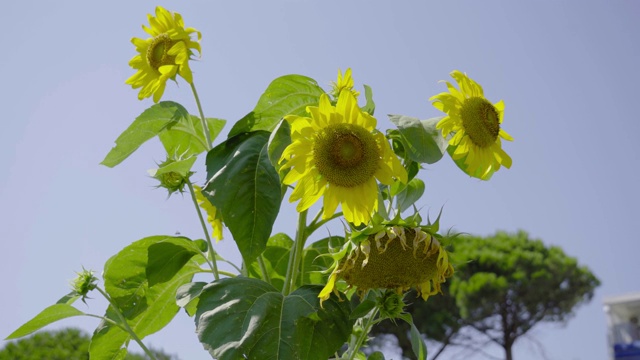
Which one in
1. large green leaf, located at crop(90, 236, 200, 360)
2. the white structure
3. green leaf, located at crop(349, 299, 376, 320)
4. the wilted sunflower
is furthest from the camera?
the white structure

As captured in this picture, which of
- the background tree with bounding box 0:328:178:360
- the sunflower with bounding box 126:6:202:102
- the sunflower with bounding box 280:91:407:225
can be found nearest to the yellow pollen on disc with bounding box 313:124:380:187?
the sunflower with bounding box 280:91:407:225

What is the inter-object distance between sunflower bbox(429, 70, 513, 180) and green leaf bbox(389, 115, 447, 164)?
0.06m

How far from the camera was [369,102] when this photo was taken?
1.58m

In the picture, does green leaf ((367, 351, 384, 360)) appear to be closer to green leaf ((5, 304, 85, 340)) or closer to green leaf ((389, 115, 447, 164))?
green leaf ((389, 115, 447, 164))

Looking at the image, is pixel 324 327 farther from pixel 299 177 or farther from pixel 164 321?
pixel 164 321

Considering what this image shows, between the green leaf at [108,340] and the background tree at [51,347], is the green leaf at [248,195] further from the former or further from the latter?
the background tree at [51,347]

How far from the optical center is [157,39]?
5.86 feet

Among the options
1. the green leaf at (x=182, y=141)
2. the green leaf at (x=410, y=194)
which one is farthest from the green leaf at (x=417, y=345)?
the green leaf at (x=182, y=141)

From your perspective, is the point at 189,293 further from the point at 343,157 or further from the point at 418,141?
the point at 418,141

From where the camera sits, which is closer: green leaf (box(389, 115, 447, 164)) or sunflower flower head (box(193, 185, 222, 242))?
green leaf (box(389, 115, 447, 164))

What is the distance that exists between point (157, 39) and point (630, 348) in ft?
49.6

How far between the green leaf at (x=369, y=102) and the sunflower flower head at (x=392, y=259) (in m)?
0.27

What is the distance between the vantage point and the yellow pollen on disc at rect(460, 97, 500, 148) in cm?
152

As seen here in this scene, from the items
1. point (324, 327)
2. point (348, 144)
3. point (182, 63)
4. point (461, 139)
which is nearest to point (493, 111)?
point (461, 139)
